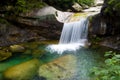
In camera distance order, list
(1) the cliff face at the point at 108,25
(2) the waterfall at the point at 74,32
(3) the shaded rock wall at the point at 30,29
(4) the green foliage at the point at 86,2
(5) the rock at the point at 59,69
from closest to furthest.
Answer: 1. (5) the rock at the point at 59,69
2. (1) the cliff face at the point at 108,25
3. (3) the shaded rock wall at the point at 30,29
4. (2) the waterfall at the point at 74,32
5. (4) the green foliage at the point at 86,2

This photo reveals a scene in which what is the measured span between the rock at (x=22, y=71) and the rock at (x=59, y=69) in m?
0.38

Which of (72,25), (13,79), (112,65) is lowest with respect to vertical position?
(13,79)

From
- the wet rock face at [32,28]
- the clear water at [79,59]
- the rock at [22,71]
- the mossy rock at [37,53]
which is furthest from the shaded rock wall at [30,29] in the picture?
the rock at [22,71]

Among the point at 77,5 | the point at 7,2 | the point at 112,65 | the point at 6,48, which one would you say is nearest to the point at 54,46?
the point at 6,48

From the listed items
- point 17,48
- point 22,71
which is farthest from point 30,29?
point 22,71

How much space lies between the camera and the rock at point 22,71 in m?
8.89

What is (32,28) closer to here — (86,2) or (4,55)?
(4,55)

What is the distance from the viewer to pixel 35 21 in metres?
14.0

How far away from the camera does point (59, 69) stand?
9.52 metres

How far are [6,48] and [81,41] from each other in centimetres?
465

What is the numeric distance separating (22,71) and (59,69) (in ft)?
5.23

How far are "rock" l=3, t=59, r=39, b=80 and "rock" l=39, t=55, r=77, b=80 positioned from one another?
0.38 m

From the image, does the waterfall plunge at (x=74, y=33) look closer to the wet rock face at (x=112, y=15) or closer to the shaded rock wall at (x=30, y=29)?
the shaded rock wall at (x=30, y=29)

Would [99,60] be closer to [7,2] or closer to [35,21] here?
[35,21]
